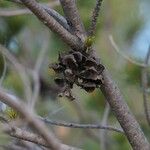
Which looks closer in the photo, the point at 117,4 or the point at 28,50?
the point at 28,50

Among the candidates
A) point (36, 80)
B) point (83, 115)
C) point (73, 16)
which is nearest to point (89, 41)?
point (73, 16)

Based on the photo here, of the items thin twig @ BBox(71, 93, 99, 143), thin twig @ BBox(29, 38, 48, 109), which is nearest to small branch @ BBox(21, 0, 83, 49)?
thin twig @ BBox(29, 38, 48, 109)

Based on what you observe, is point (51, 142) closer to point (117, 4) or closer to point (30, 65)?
point (30, 65)

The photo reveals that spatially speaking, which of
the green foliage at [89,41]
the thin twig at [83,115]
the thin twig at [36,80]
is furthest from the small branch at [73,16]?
the thin twig at [83,115]

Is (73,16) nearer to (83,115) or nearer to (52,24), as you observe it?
(52,24)

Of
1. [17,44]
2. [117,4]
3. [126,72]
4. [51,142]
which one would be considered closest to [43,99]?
[17,44]

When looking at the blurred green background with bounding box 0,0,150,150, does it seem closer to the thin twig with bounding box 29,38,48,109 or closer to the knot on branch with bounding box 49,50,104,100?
the thin twig with bounding box 29,38,48,109

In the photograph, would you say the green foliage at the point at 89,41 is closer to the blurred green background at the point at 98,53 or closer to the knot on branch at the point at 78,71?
the knot on branch at the point at 78,71
